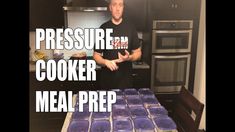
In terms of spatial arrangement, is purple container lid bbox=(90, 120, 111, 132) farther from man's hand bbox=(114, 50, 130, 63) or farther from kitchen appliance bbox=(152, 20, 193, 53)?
kitchen appliance bbox=(152, 20, 193, 53)

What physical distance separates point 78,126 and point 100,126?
0.09 metres

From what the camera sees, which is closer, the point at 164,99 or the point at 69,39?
the point at 69,39

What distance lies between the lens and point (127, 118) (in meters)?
1.15

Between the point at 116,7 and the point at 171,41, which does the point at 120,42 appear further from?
the point at 171,41

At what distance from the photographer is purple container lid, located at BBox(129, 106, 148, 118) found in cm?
117

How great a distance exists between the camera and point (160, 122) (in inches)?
43.6

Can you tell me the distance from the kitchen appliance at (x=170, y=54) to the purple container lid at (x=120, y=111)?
85 centimetres

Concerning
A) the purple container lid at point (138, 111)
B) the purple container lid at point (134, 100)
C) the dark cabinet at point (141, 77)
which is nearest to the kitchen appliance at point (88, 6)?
the dark cabinet at point (141, 77)

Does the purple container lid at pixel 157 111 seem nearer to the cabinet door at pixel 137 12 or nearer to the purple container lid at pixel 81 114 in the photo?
the purple container lid at pixel 81 114

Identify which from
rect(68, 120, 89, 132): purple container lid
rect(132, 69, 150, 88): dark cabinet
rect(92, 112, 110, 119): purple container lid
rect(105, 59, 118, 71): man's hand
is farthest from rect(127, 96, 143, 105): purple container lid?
rect(132, 69, 150, 88): dark cabinet

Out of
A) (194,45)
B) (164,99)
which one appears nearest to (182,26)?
(194,45)

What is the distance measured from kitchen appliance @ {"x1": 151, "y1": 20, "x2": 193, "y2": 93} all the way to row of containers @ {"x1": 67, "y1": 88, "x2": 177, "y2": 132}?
2.42ft

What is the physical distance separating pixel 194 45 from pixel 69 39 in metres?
1.11
